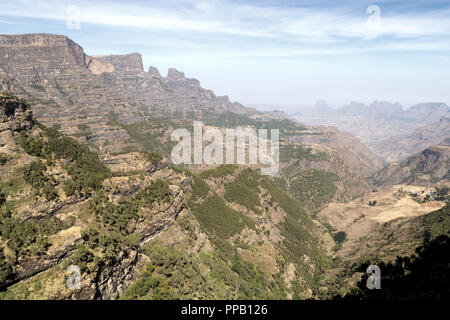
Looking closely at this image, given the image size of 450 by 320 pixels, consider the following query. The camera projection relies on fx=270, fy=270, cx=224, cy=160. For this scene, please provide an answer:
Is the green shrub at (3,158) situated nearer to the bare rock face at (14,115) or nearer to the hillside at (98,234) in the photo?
the hillside at (98,234)

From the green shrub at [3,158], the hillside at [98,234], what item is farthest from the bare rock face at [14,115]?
the green shrub at [3,158]

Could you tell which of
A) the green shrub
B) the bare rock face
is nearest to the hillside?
the bare rock face

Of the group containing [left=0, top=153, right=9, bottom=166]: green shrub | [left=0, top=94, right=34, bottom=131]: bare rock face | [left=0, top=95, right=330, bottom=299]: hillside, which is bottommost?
[left=0, top=95, right=330, bottom=299]: hillside

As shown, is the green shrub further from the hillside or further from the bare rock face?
the bare rock face

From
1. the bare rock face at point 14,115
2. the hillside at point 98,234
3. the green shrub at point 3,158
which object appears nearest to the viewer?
the hillside at point 98,234

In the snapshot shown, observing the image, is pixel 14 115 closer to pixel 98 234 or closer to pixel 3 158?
pixel 3 158

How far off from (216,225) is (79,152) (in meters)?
64.6

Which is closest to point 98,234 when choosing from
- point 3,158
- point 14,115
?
point 3,158

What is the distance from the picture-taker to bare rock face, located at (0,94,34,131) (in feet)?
221

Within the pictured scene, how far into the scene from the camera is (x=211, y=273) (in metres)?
81.9

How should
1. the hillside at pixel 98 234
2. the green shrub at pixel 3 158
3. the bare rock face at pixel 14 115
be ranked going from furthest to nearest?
1. the bare rock face at pixel 14 115
2. the green shrub at pixel 3 158
3. the hillside at pixel 98 234

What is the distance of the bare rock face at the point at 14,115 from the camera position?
2651 inches

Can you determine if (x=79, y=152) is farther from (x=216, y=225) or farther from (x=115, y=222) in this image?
(x=216, y=225)
